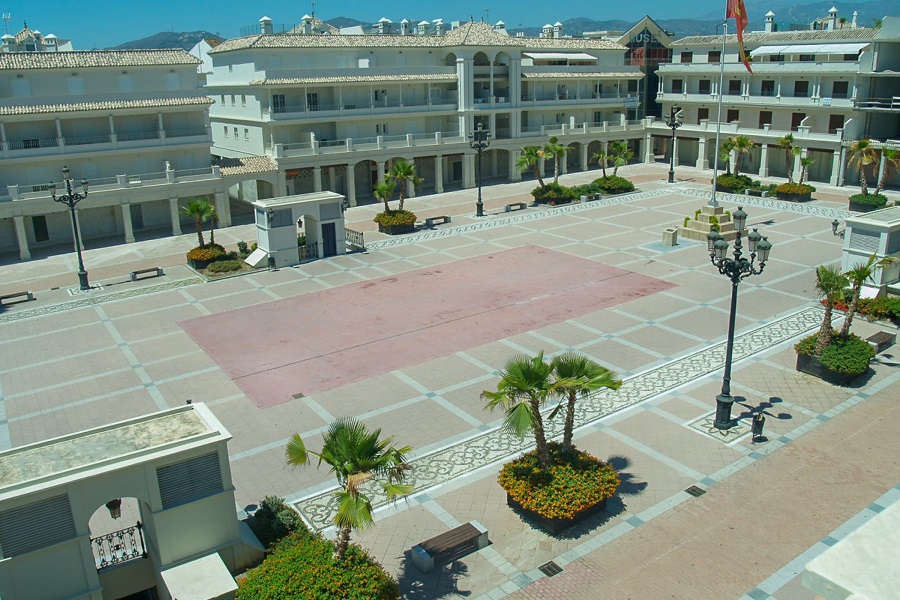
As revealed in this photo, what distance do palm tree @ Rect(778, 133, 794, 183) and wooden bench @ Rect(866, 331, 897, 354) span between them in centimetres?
3004

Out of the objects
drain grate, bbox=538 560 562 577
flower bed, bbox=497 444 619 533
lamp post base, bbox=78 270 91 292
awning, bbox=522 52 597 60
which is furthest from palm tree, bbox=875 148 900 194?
lamp post base, bbox=78 270 91 292

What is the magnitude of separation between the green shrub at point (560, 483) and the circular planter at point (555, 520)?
0.50 ft

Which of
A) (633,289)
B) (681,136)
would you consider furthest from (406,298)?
(681,136)

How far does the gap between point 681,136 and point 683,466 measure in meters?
51.5

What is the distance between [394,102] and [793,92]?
30.3 meters

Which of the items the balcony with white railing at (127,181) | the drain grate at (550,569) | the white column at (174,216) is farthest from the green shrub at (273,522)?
the white column at (174,216)

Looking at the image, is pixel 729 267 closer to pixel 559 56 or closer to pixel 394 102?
pixel 394 102

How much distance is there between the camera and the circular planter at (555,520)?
15461mm

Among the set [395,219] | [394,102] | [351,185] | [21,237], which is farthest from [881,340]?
[21,237]

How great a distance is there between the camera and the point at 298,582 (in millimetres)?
12414

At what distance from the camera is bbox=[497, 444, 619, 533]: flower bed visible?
50.8ft

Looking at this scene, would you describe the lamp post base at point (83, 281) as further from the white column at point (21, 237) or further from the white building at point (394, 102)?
the white building at point (394, 102)

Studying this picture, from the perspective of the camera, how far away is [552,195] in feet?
161

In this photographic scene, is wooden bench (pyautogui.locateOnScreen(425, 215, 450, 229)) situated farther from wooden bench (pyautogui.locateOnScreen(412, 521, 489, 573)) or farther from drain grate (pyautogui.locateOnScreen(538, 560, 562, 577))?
drain grate (pyautogui.locateOnScreen(538, 560, 562, 577))
